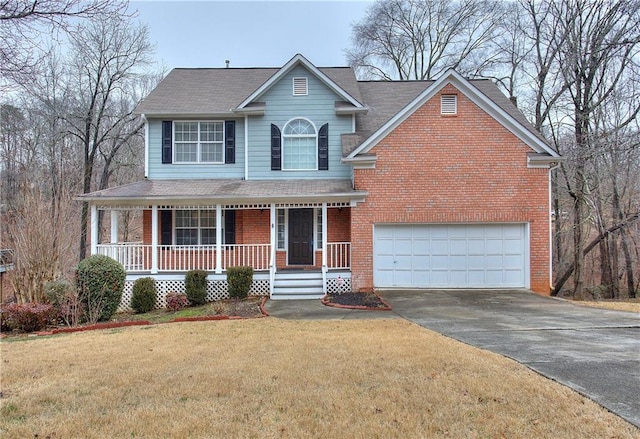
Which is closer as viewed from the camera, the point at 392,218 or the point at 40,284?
the point at 40,284

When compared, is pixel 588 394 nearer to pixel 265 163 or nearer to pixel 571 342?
pixel 571 342

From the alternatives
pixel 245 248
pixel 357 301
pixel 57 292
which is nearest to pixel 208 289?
pixel 245 248

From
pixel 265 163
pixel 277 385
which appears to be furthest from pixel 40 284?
pixel 277 385

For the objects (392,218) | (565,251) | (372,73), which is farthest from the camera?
(372,73)

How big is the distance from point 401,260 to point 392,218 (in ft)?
4.83

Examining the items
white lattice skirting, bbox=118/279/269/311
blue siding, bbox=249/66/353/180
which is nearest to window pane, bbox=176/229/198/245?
white lattice skirting, bbox=118/279/269/311

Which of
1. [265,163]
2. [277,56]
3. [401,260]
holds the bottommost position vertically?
[401,260]

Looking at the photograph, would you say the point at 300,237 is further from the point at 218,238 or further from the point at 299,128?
the point at 299,128

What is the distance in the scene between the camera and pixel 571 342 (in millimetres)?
7082

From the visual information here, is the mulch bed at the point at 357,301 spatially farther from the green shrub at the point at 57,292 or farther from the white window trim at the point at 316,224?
the green shrub at the point at 57,292

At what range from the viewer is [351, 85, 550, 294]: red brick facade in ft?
44.5

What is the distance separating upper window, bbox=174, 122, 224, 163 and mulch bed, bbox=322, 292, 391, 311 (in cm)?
679

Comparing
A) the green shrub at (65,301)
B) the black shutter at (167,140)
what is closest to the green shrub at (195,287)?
the green shrub at (65,301)

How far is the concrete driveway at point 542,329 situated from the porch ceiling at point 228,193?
3333 mm
